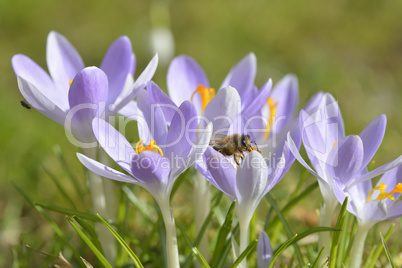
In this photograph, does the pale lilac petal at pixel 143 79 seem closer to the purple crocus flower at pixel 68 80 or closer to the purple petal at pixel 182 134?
the purple crocus flower at pixel 68 80

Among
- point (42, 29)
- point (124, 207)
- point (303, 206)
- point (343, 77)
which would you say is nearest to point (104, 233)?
point (124, 207)

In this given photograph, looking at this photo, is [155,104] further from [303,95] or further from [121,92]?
[303,95]

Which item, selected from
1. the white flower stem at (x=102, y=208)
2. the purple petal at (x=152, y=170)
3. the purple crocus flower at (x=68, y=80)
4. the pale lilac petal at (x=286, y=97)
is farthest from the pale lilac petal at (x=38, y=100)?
the pale lilac petal at (x=286, y=97)

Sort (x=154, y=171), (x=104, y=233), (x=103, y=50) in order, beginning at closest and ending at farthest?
(x=154, y=171), (x=104, y=233), (x=103, y=50)

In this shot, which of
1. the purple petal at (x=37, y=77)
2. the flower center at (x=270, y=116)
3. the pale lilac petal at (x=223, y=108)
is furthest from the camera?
the flower center at (x=270, y=116)

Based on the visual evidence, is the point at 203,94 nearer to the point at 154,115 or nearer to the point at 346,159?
the point at 154,115
